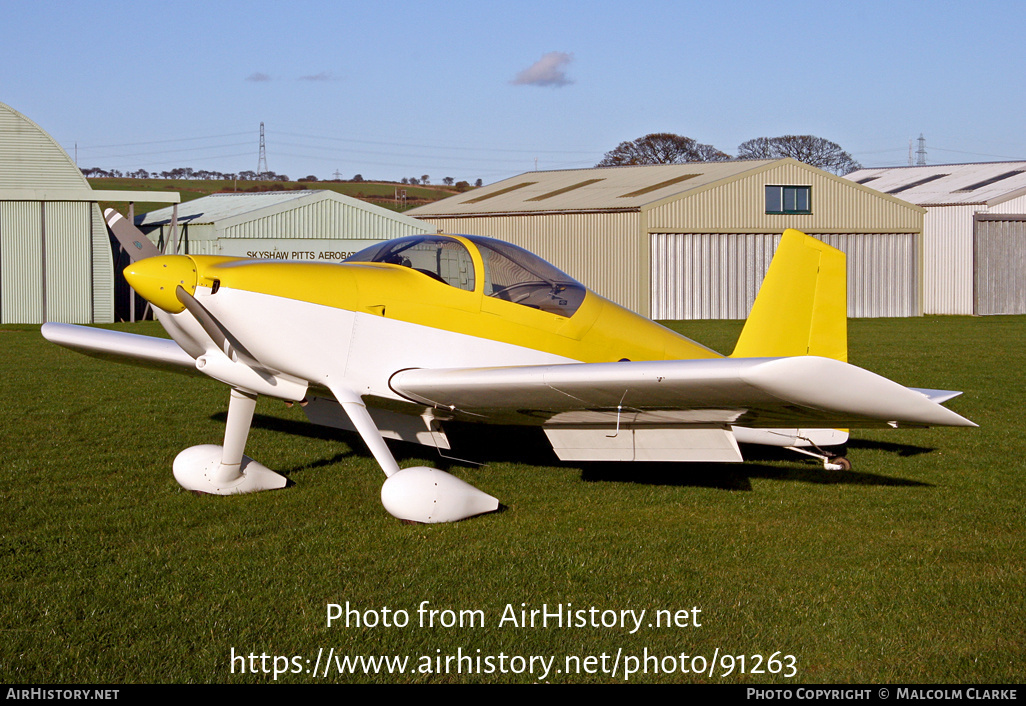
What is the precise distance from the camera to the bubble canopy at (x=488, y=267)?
6883 millimetres

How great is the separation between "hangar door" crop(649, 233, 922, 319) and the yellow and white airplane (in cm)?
2443

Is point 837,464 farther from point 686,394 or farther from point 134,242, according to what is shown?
point 134,242

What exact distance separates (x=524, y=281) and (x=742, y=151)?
87588 millimetres

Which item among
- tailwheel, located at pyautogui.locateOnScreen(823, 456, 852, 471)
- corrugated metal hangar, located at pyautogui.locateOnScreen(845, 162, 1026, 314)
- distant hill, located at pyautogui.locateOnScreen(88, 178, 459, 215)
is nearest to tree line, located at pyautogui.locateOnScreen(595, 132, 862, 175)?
distant hill, located at pyautogui.locateOnScreen(88, 178, 459, 215)

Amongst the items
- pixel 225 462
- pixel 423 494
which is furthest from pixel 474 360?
pixel 225 462

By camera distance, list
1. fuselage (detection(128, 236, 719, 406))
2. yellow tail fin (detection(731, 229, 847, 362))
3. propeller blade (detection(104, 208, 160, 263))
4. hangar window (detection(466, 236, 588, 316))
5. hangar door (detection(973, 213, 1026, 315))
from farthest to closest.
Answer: hangar door (detection(973, 213, 1026, 315))
yellow tail fin (detection(731, 229, 847, 362))
hangar window (detection(466, 236, 588, 316))
propeller blade (detection(104, 208, 160, 263))
fuselage (detection(128, 236, 719, 406))

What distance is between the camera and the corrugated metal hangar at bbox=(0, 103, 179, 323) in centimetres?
2702

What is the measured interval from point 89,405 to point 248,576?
7.37m

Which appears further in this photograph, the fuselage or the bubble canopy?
the bubble canopy

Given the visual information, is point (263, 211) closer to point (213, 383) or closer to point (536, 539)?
point (213, 383)

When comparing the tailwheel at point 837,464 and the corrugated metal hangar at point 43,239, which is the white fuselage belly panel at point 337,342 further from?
the corrugated metal hangar at point 43,239

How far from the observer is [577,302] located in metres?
7.41

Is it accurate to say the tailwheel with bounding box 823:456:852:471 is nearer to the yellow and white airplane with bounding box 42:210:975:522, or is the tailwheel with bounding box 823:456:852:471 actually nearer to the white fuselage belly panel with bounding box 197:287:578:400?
the yellow and white airplane with bounding box 42:210:975:522

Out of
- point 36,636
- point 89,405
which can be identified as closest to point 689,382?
point 36,636
